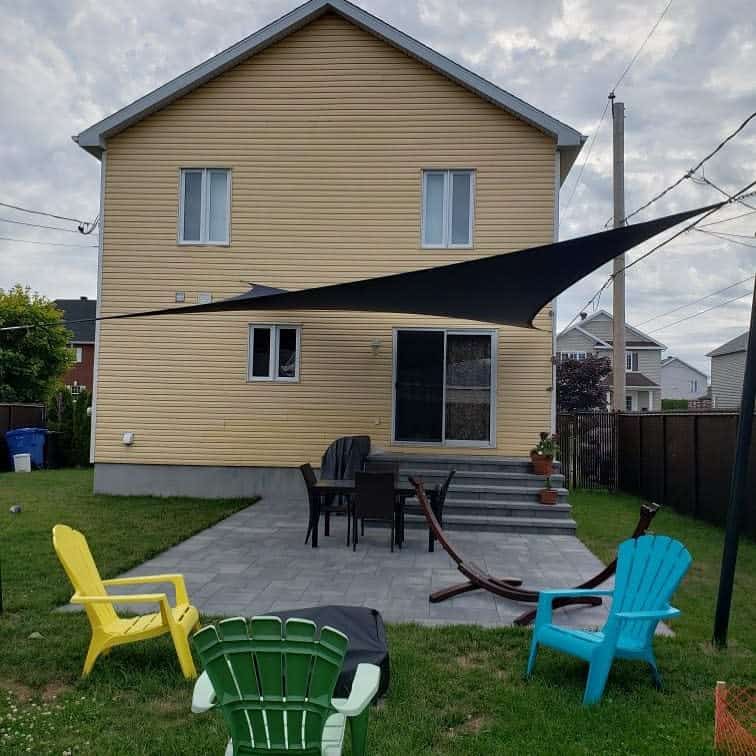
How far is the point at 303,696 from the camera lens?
7.19ft

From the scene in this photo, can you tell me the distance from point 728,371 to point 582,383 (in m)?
11.3

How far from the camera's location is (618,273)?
12.5 metres

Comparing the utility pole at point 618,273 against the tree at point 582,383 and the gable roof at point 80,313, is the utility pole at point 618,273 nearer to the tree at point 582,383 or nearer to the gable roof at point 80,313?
the tree at point 582,383

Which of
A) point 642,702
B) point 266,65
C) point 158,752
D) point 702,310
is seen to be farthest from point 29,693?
point 702,310

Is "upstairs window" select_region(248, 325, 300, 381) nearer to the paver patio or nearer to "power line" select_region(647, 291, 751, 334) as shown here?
the paver patio

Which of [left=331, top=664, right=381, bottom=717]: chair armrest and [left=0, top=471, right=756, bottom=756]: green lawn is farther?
[left=0, top=471, right=756, bottom=756]: green lawn

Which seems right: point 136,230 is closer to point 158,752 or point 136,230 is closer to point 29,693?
point 29,693

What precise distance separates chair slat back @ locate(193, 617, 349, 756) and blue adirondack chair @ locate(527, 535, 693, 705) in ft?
5.82

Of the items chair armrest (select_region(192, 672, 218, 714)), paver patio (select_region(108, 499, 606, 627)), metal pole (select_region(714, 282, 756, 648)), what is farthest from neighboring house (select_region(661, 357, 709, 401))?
chair armrest (select_region(192, 672, 218, 714))

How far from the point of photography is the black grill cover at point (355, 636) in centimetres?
338

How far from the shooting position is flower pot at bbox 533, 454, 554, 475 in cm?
921

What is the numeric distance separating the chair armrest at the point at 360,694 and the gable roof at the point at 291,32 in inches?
350

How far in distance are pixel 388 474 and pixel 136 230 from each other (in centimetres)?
616

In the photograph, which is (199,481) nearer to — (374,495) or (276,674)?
(374,495)
